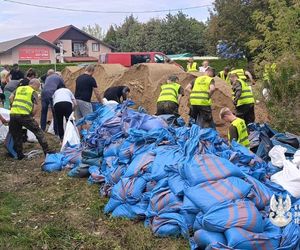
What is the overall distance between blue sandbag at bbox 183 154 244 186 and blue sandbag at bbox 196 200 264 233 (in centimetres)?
44

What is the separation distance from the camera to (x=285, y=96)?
9.42 m

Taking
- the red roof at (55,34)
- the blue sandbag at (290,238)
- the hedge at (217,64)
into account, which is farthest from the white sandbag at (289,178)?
the red roof at (55,34)

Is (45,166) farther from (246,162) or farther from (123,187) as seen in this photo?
(246,162)

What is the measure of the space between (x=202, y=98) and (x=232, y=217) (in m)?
4.67

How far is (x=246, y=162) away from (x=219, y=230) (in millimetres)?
1370

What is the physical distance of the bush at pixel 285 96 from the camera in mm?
8875

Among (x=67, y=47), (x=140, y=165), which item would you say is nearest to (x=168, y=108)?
(x=140, y=165)

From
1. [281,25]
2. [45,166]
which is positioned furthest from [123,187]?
[281,25]

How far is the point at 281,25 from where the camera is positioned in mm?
11461

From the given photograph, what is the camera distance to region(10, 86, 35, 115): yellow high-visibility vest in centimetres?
784

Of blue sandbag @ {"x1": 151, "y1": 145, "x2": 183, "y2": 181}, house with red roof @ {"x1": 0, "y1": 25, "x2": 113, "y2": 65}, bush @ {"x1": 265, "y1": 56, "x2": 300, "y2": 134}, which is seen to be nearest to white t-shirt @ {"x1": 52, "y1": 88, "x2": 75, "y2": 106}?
blue sandbag @ {"x1": 151, "y1": 145, "x2": 183, "y2": 181}

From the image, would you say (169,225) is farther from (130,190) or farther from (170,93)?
(170,93)

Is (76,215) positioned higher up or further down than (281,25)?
further down

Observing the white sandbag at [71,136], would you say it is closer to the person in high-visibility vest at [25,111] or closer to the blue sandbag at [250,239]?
the person in high-visibility vest at [25,111]
